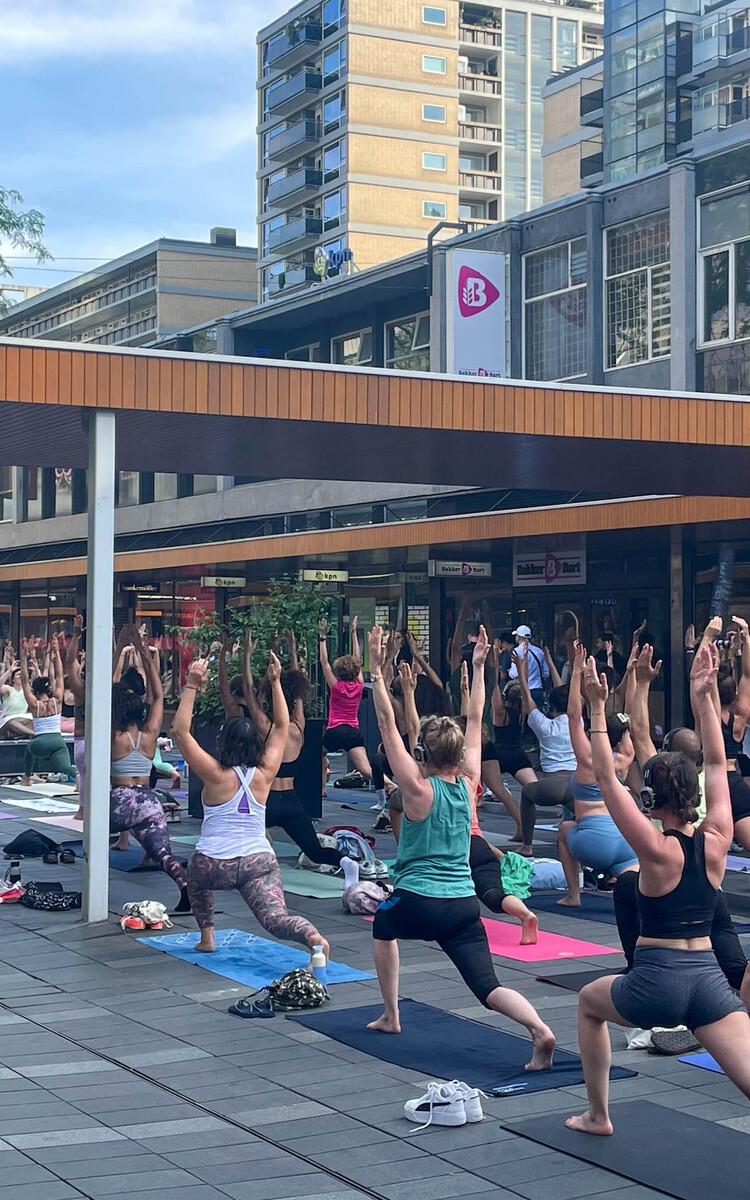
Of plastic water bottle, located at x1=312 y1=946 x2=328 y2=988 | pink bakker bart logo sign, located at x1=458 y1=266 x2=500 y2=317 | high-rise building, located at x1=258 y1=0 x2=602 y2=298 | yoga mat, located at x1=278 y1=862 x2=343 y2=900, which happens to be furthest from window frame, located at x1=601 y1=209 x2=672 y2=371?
high-rise building, located at x1=258 y1=0 x2=602 y2=298

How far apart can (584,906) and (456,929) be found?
4.66m

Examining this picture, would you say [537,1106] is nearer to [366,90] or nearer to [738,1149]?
[738,1149]

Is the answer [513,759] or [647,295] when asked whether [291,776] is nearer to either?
[513,759]

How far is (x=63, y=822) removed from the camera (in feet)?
54.0

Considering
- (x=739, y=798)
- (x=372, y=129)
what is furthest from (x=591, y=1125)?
(x=372, y=129)

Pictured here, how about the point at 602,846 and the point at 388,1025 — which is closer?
the point at 388,1025

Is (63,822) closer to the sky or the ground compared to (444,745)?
closer to the ground

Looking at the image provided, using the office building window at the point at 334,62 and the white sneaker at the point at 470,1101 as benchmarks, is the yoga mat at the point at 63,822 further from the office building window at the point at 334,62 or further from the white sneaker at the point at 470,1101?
the office building window at the point at 334,62

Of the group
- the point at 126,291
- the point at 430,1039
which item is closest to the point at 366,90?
the point at 126,291

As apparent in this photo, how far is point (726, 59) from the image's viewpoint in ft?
210

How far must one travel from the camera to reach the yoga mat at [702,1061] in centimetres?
701

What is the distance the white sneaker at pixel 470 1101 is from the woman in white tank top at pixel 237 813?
2726 millimetres

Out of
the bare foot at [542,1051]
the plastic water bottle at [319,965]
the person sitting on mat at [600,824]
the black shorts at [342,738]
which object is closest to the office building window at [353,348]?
the black shorts at [342,738]

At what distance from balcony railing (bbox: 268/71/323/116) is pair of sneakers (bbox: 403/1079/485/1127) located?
271 feet
